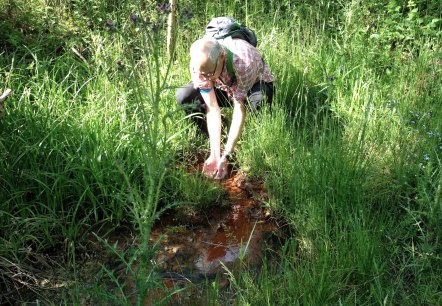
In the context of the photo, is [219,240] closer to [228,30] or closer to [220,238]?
[220,238]

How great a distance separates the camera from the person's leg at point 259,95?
3689 millimetres

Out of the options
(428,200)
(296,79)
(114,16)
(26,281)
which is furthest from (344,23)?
(26,281)

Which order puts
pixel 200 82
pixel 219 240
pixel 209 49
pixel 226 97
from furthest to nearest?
1. pixel 226 97
2. pixel 200 82
3. pixel 209 49
4. pixel 219 240

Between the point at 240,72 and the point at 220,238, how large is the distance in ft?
3.80

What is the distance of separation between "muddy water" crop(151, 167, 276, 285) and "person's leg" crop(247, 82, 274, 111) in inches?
22.4

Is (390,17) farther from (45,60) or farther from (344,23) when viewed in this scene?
(45,60)

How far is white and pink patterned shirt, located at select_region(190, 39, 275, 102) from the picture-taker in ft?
11.7

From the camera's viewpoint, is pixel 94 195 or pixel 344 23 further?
pixel 344 23

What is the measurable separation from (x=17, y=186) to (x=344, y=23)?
3.09 metres

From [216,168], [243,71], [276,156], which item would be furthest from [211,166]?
[243,71]

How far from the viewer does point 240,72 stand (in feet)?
11.7

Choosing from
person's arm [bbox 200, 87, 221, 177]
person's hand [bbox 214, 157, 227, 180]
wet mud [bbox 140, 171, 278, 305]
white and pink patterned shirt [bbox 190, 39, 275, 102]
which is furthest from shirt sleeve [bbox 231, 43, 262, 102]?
wet mud [bbox 140, 171, 278, 305]

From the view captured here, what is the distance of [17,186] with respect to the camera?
2996 millimetres

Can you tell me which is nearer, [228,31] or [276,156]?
[276,156]
